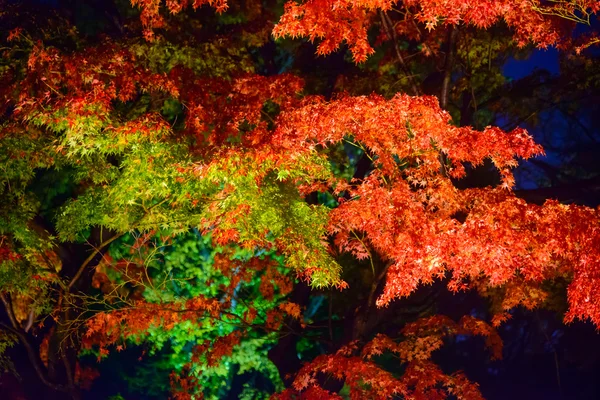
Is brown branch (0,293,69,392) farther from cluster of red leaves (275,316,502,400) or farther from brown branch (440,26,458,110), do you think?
brown branch (440,26,458,110)

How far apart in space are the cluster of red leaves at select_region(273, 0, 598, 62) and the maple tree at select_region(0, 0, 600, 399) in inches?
1.0

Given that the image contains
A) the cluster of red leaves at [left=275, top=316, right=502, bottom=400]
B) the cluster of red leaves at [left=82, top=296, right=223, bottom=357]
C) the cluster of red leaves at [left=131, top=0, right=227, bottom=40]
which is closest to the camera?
the cluster of red leaves at [left=275, top=316, right=502, bottom=400]

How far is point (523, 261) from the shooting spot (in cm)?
714

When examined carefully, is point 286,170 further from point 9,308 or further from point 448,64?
point 9,308

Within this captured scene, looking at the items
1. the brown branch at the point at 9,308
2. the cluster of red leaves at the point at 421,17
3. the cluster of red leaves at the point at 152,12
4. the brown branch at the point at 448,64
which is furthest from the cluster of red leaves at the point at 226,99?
the brown branch at the point at 9,308

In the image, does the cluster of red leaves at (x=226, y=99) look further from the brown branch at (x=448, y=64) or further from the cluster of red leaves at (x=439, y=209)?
the brown branch at (x=448, y=64)

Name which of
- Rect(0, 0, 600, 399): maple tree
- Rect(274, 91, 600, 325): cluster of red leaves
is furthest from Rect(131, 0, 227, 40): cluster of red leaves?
Rect(274, 91, 600, 325): cluster of red leaves

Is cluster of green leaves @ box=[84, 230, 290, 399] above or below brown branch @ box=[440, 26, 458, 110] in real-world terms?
below

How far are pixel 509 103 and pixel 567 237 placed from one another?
5443 mm

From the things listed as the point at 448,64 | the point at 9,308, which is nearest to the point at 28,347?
the point at 9,308

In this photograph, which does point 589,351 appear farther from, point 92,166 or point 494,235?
point 92,166

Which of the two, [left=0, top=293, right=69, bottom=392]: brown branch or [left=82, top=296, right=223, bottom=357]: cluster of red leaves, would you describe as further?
[left=0, top=293, right=69, bottom=392]: brown branch

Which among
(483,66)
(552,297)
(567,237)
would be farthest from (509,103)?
(567,237)

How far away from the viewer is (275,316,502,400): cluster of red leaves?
8625 mm
